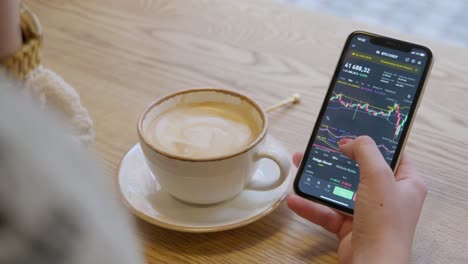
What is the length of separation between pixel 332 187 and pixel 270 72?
1.05 feet

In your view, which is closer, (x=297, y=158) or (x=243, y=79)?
(x=297, y=158)

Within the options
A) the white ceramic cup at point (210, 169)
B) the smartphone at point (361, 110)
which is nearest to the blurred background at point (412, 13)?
the smartphone at point (361, 110)

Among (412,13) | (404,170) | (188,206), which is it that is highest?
(412,13)

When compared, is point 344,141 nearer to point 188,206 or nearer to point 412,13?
point 188,206

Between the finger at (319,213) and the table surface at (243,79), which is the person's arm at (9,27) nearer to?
the table surface at (243,79)

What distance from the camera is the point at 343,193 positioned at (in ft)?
2.19

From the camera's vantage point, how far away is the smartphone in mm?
671

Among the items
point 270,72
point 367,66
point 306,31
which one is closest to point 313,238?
point 367,66

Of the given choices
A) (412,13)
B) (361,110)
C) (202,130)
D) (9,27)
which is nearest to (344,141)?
(361,110)

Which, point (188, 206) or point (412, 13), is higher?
point (412, 13)

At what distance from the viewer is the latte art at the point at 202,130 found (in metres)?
0.65

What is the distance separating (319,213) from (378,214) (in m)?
0.10

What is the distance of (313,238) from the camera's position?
2.15 feet

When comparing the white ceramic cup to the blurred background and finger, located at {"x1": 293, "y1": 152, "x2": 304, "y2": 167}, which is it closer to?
finger, located at {"x1": 293, "y1": 152, "x2": 304, "y2": 167}
